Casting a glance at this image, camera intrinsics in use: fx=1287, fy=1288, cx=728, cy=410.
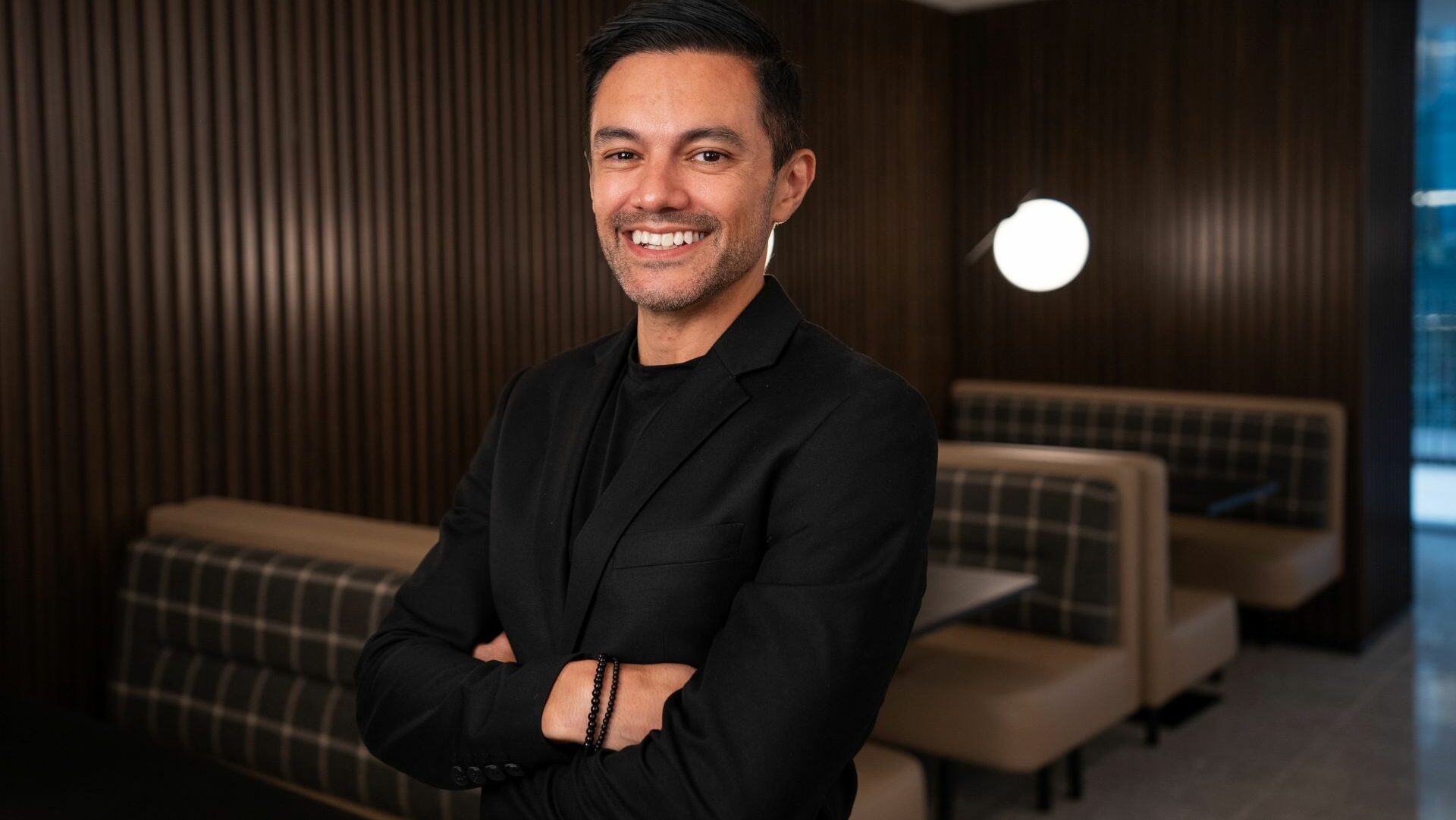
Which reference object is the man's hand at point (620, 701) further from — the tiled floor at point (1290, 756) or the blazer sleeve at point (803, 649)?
the tiled floor at point (1290, 756)

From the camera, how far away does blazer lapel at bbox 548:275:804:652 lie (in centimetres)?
113

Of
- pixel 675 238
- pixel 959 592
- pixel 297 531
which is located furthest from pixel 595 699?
pixel 959 592

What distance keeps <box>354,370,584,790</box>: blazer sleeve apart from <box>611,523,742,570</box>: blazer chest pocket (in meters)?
0.11

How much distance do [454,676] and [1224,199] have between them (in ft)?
14.5

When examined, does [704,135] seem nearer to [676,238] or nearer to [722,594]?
[676,238]

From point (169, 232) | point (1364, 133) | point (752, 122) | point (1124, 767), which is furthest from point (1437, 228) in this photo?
point (752, 122)

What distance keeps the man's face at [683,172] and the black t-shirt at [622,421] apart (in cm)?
10

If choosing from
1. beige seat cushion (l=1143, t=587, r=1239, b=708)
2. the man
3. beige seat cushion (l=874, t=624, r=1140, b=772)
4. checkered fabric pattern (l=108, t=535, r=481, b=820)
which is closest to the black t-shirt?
the man

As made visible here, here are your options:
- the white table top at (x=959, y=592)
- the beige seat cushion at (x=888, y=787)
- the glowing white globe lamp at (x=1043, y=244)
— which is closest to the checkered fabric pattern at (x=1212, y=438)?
the glowing white globe lamp at (x=1043, y=244)

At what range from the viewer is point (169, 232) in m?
2.82

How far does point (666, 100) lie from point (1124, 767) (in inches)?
118

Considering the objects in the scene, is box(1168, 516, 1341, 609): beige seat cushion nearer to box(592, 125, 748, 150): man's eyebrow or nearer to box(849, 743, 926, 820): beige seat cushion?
box(849, 743, 926, 820): beige seat cushion

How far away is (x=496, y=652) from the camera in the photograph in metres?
1.32

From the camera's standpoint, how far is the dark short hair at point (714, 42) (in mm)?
1111
